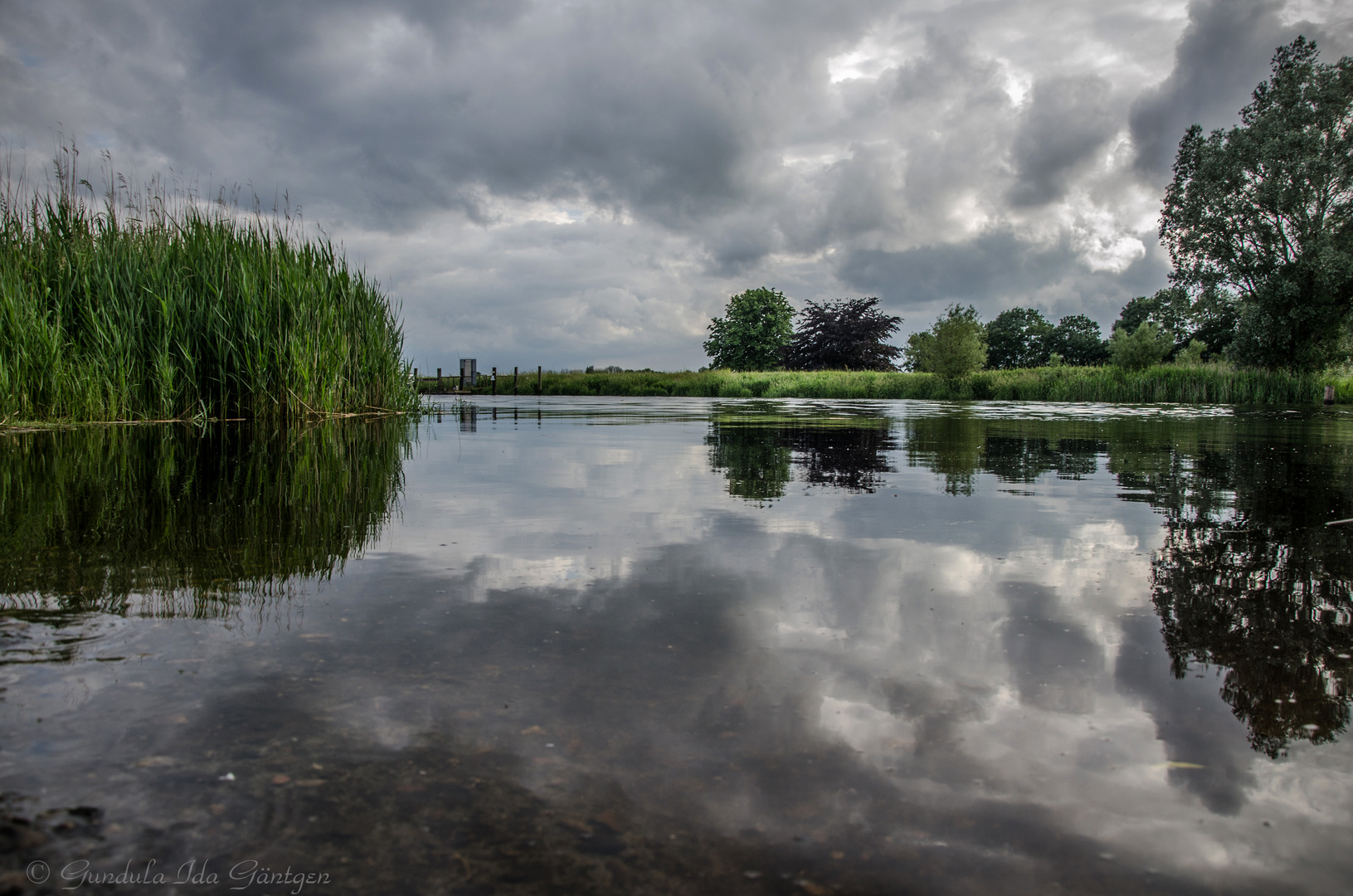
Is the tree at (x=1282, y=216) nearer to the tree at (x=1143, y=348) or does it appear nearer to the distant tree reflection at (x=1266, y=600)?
the tree at (x=1143, y=348)

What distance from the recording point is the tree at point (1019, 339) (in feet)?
272

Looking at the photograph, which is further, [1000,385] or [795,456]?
[1000,385]

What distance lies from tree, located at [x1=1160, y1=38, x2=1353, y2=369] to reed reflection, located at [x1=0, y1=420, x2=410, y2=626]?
3783 cm

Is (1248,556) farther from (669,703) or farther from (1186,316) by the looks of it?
(1186,316)

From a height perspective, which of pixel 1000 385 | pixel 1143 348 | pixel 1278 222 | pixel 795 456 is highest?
pixel 1278 222

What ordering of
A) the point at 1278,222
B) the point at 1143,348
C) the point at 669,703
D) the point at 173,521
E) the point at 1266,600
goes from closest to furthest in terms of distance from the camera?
the point at 669,703, the point at 1266,600, the point at 173,521, the point at 1278,222, the point at 1143,348

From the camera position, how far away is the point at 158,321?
1009cm

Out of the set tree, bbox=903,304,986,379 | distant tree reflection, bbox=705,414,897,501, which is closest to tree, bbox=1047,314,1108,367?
tree, bbox=903,304,986,379

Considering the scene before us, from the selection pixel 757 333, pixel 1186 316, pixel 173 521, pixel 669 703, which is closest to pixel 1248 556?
pixel 669 703

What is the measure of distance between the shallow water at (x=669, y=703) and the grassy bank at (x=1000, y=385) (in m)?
28.4

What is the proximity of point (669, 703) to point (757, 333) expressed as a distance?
231 ft

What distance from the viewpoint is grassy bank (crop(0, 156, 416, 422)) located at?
9.30 m

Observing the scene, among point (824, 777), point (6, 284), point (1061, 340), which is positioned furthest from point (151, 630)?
point (1061, 340)

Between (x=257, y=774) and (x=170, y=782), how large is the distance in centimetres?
15
